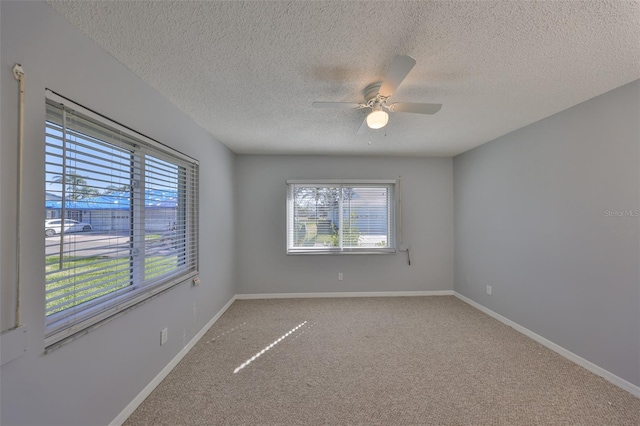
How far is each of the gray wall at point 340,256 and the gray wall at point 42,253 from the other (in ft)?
6.04

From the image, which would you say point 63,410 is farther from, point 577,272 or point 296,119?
point 577,272

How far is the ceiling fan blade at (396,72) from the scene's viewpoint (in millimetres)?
1292

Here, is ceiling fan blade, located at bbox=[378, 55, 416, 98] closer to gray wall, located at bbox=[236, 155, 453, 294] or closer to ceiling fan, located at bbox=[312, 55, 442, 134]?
ceiling fan, located at bbox=[312, 55, 442, 134]

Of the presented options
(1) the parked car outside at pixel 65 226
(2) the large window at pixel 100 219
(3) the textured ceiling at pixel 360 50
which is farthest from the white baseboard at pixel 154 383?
(3) the textured ceiling at pixel 360 50

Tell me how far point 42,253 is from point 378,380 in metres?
2.29

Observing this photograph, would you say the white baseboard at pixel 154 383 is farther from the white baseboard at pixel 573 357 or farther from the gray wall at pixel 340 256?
the white baseboard at pixel 573 357

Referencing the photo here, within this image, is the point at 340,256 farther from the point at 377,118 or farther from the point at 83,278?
the point at 83,278

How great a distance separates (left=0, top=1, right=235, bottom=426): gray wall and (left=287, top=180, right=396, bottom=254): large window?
214cm

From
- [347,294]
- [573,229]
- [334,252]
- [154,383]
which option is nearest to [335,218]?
[334,252]

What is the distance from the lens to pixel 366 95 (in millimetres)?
1924

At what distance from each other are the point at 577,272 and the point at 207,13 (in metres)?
3.42

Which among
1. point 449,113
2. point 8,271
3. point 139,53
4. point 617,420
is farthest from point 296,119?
point 617,420

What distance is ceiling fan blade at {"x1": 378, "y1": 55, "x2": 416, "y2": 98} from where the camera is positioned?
1.29 m

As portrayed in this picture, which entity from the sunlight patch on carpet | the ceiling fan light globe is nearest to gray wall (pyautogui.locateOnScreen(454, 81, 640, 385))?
the ceiling fan light globe
